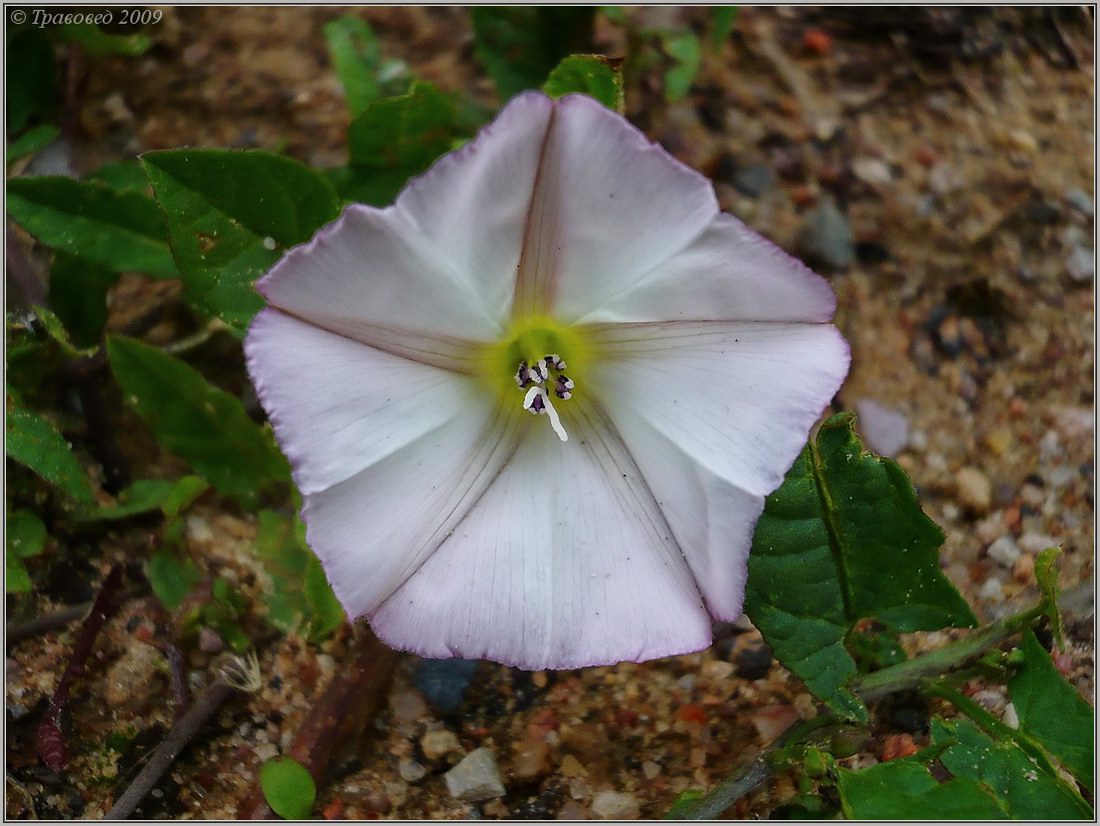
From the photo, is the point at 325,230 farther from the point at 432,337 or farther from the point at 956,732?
the point at 956,732

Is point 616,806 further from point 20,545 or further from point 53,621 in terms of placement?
point 20,545

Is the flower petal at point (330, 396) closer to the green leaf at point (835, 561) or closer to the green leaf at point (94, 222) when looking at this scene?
the green leaf at point (835, 561)

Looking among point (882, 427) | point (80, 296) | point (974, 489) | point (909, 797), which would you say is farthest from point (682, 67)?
point (909, 797)

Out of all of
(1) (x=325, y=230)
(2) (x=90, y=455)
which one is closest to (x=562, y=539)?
(1) (x=325, y=230)

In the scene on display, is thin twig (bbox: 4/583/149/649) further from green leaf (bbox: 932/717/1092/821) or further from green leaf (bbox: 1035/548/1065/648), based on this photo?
green leaf (bbox: 1035/548/1065/648)

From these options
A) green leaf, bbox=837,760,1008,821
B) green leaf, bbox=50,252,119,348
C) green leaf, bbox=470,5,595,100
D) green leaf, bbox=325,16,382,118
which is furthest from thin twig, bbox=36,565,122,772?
green leaf, bbox=470,5,595,100
